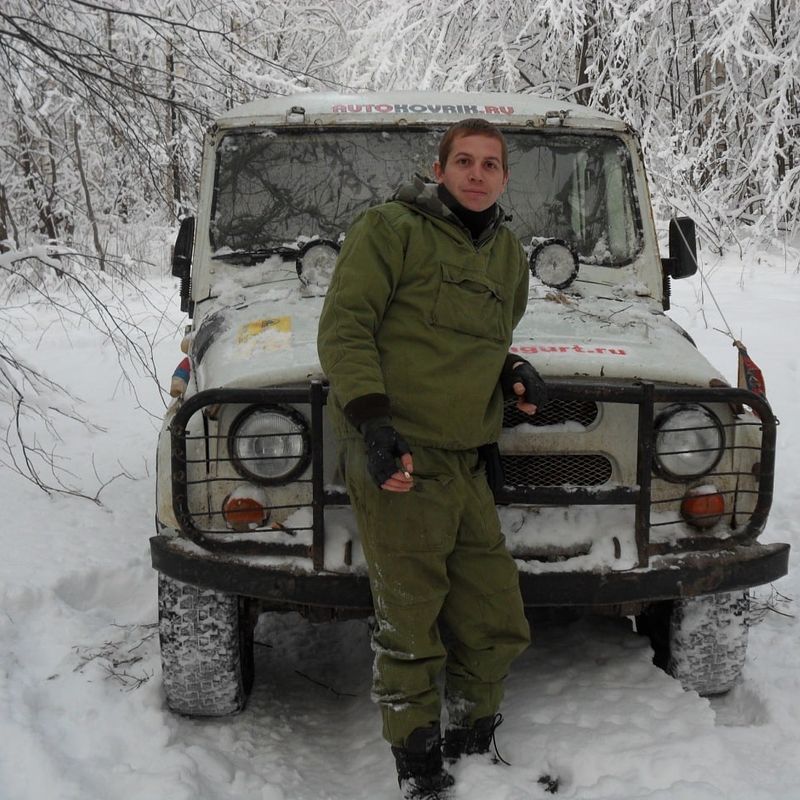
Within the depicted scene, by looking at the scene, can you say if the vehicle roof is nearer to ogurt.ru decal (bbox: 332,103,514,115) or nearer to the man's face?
ogurt.ru decal (bbox: 332,103,514,115)

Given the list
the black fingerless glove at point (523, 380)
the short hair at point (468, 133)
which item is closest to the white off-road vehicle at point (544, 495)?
the black fingerless glove at point (523, 380)

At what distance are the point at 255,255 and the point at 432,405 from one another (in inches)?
63.1

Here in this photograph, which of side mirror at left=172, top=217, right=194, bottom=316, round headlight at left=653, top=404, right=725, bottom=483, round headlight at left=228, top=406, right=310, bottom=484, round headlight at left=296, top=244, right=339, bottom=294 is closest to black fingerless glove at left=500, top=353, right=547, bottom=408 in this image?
round headlight at left=653, top=404, right=725, bottom=483

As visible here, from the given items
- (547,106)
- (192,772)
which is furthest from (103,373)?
(192,772)

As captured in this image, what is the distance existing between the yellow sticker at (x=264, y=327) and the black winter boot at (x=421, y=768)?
134 centimetres

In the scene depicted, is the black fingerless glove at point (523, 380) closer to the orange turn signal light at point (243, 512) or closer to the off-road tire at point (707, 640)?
the orange turn signal light at point (243, 512)

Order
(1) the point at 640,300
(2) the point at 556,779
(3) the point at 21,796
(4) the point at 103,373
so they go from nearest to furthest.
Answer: (3) the point at 21,796 → (2) the point at 556,779 → (1) the point at 640,300 → (4) the point at 103,373

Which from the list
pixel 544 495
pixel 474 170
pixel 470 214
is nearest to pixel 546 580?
pixel 544 495

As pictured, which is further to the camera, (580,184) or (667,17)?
(667,17)

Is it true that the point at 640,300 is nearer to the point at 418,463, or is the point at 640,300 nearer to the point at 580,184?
the point at 580,184

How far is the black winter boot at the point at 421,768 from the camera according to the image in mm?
2527

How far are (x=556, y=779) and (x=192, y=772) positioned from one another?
40.5 inches

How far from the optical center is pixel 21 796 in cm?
244

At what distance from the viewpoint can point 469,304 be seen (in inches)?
97.6
